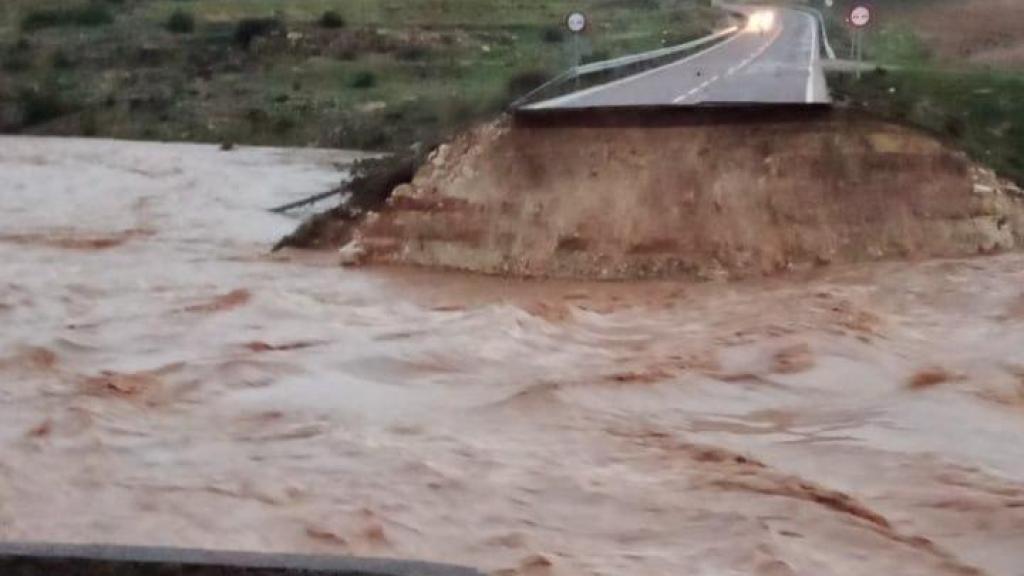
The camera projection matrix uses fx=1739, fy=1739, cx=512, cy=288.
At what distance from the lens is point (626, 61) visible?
27.4 meters

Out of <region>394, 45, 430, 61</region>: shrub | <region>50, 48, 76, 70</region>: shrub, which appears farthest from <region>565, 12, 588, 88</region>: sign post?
<region>50, 48, 76, 70</region>: shrub

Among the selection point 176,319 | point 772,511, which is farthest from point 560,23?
point 772,511

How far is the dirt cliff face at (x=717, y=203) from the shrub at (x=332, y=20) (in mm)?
21663

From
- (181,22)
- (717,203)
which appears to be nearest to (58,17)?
(181,22)

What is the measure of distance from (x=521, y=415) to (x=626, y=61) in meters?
14.5

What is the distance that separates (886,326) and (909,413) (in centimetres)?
329

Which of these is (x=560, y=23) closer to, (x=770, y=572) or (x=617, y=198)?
(x=617, y=198)

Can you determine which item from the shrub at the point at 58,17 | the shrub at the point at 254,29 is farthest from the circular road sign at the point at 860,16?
the shrub at the point at 58,17

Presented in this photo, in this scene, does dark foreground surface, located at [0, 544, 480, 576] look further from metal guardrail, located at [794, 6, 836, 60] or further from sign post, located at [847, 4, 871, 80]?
metal guardrail, located at [794, 6, 836, 60]

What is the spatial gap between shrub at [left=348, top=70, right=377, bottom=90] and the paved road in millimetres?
15284

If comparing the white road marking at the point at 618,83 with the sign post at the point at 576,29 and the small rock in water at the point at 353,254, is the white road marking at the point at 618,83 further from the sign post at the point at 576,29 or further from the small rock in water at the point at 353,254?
the small rock in water at the point at 353,254

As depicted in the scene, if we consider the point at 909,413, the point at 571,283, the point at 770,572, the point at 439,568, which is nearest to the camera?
the point at 439,568

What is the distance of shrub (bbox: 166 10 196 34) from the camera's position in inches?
1826

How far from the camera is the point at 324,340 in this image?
662 inches
